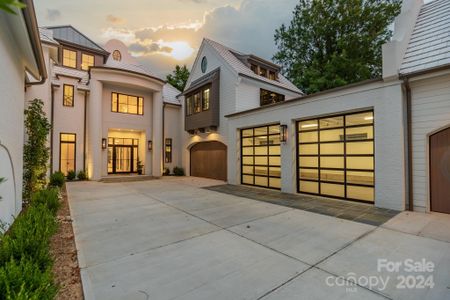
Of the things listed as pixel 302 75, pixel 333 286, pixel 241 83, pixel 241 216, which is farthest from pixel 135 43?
pixel 333 286

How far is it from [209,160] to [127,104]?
6.88 m

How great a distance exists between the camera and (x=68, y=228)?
4.98 metres

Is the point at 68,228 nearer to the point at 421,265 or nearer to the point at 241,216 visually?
the point at 241,216

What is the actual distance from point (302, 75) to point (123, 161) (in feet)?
57.3

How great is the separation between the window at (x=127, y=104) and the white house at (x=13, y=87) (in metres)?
9.07

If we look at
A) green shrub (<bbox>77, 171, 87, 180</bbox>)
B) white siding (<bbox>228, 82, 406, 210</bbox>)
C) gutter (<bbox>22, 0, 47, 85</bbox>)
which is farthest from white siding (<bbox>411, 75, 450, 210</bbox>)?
green shrub (<bbox>77, 171, 87, 180</bbox>)

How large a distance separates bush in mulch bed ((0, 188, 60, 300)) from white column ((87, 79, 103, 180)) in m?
10.3

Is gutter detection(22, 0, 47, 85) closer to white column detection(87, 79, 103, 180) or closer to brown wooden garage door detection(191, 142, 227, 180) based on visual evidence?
white column detection(87, 79, 103, 180)

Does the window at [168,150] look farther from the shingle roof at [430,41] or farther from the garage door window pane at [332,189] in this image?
the shingle roof at [430,41]

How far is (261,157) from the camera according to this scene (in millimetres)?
10656

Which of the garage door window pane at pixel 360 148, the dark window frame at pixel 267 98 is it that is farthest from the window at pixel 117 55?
the garage door window pane at pixel 360 148

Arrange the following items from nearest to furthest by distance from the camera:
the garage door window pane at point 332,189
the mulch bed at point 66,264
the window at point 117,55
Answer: the mulch bed at point 66,264 < the garage door window pane at point 332,189 < the window at point 117,55

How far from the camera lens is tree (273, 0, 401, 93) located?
18234 mm

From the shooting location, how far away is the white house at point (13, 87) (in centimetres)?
399
